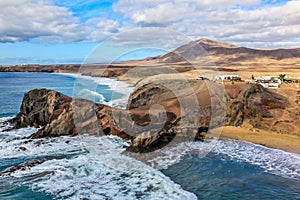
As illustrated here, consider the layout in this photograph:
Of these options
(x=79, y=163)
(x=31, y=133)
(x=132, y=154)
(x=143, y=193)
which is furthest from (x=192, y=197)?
(x=31, y=133)

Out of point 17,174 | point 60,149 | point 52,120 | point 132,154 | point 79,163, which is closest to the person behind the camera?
point 17,174

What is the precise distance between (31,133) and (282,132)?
70.2 ft

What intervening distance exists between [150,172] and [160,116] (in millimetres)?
7872

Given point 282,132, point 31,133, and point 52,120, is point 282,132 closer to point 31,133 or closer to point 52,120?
point 52,120

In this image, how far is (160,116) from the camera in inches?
875

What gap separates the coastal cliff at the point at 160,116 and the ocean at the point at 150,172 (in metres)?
1.63

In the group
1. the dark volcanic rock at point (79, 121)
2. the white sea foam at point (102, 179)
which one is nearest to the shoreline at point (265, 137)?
the dark volcanic rock at point (79, 121)

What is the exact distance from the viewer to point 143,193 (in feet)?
41.4

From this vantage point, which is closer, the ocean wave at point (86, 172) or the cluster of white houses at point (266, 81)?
the ocean wave at point (86, 172)

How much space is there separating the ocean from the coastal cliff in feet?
5.35

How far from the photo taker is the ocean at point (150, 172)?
41.7 ft

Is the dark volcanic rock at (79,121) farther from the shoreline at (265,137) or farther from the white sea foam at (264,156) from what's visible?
the shoreline at (265,137)

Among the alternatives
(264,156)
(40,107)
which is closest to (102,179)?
(264,156)

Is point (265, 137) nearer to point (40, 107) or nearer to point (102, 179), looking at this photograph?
point (102, 179)
